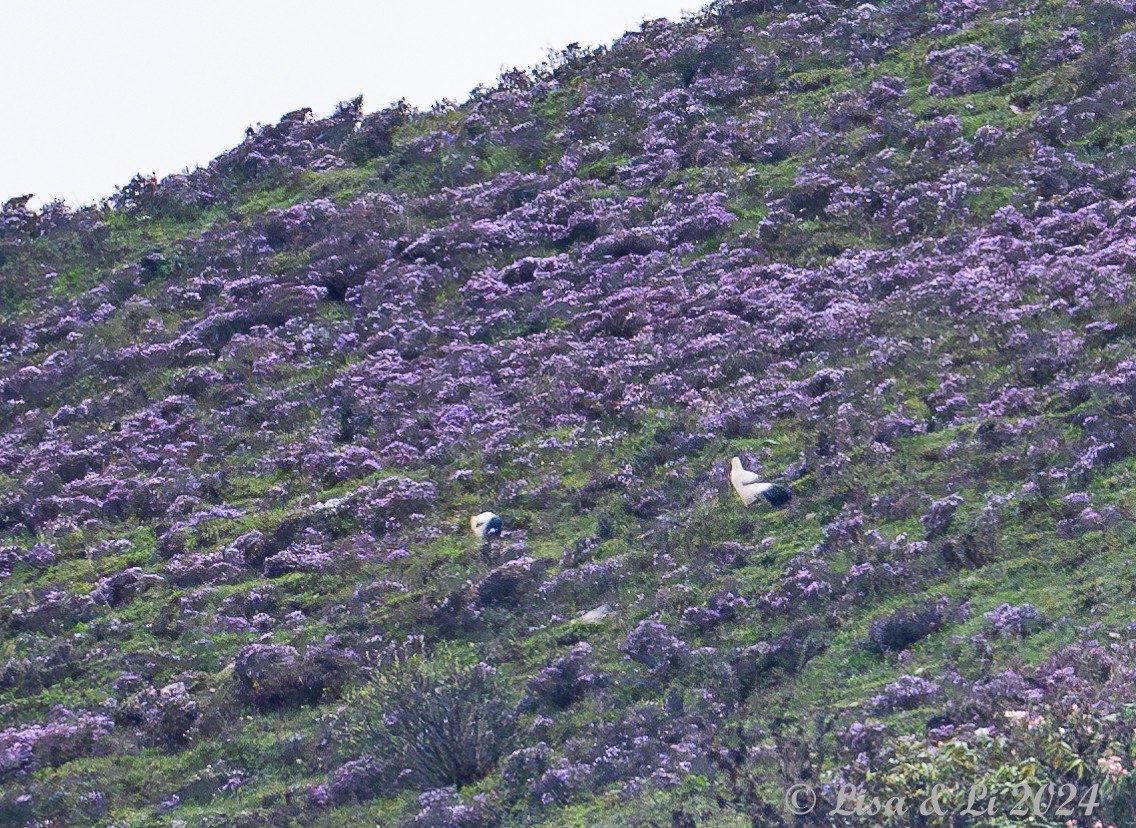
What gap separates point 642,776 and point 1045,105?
19.0 meters

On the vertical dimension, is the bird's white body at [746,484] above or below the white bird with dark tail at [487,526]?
below

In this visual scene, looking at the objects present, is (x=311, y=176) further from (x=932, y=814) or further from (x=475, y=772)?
(x=932, y=814)

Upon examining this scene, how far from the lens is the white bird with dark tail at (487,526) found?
20.4m

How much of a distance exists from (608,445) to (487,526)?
8.25 feet

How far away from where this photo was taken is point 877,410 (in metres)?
20.6

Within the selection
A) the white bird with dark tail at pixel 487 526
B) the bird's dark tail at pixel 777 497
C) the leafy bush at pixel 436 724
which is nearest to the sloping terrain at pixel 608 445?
the leafy bush at pixel 436 724

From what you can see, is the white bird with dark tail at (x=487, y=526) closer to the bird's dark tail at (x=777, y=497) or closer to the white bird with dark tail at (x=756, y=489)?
the white bird with dark tail at (x=756, y=489)

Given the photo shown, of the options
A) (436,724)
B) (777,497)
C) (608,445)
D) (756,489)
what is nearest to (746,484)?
(756,489)

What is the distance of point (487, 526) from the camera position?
20375mm

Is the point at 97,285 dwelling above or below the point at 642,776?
above

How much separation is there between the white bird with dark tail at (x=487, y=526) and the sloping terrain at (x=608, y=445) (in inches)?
15.5

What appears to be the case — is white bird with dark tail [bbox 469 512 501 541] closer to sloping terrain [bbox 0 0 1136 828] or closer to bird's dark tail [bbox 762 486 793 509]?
sloping terrain [bbox 0 0 1136 828]

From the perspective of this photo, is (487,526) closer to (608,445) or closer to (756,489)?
(608,445)

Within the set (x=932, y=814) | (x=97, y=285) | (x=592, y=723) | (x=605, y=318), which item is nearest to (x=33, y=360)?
(x=97, y=285)
